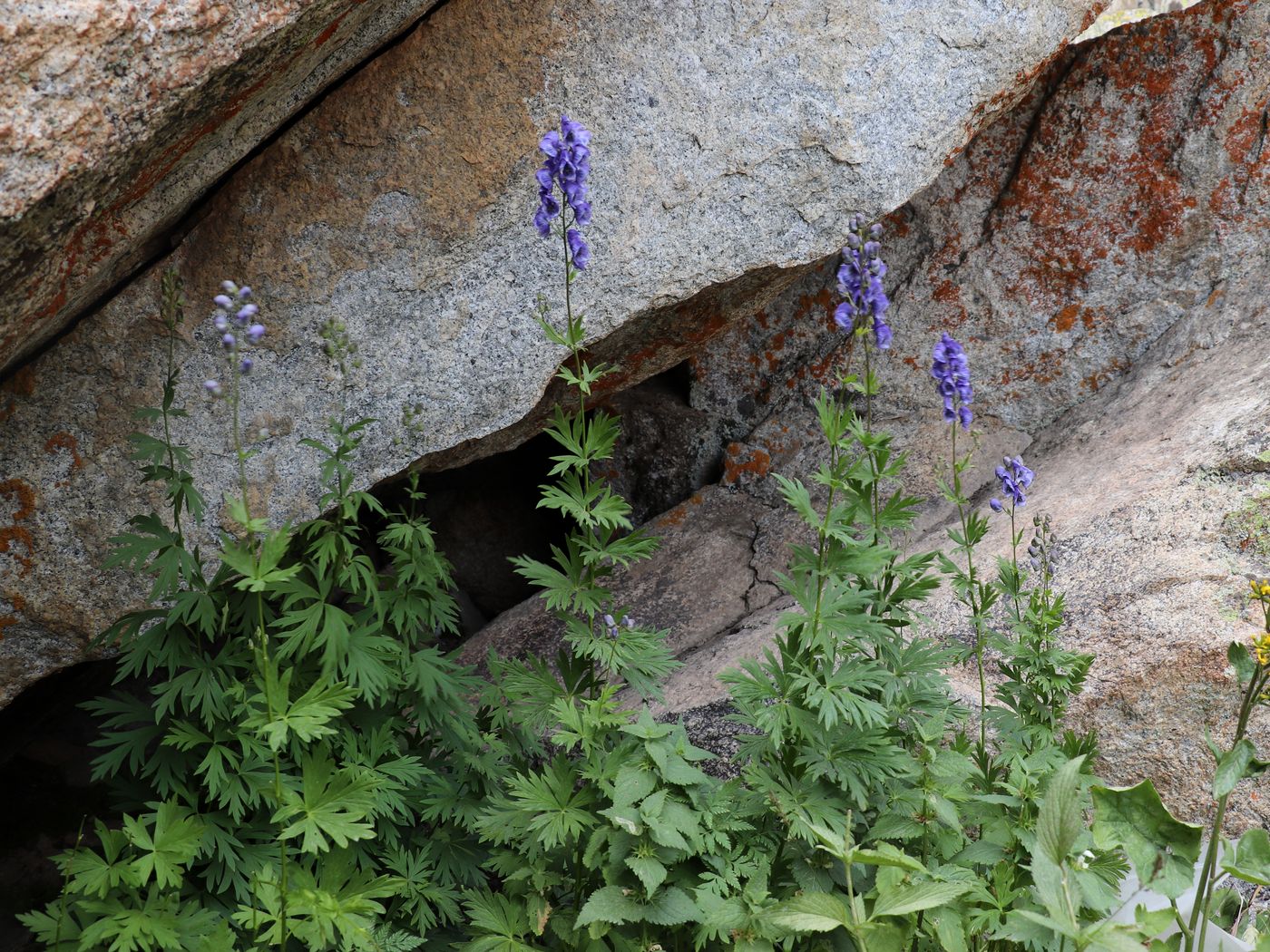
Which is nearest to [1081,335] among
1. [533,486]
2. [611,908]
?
[533,486]

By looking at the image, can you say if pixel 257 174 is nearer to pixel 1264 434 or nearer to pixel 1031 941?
pixel 1031 941

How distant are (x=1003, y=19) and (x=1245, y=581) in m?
2.02

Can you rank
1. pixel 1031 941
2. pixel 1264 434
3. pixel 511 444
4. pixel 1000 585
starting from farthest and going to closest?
pixel 511 444 < pixel 1264 434 < pixel 1000 585 < pixel 1031 941

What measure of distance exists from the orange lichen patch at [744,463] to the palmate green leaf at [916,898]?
96.6 inches

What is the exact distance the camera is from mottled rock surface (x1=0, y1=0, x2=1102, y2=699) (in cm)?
315

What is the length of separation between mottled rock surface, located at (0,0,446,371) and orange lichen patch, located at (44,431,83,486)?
266 millimetres

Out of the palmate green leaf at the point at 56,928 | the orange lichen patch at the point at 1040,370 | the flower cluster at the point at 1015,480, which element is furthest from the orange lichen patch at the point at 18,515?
the orange lichen patch at the point at 1040,370

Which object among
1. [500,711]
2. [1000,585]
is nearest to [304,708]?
[500,711]

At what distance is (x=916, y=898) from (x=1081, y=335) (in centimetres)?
292

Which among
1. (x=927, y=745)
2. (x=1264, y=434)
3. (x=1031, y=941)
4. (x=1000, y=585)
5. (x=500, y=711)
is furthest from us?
(x=1264, y=434)

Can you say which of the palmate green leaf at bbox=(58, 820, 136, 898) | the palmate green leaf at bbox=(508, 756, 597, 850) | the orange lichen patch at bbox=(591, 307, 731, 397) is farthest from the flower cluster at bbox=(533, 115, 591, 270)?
the palmate green leaf at bbox=(58, 820, 136, 898)

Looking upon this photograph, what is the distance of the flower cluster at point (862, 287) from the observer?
253 centimetres

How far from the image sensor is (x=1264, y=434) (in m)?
3.41

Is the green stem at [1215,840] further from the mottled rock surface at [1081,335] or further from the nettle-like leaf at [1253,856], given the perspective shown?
the mottled rock surface at [1081,335]
